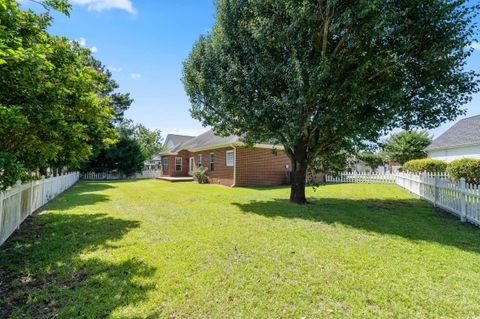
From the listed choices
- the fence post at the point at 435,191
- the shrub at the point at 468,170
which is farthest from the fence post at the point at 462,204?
the shrub at the point at 468,170

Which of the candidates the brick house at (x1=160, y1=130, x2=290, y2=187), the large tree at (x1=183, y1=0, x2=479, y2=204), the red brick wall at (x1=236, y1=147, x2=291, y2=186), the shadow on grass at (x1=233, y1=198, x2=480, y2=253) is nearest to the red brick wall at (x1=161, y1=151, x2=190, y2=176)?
the brick house at (x1=160, y1=130, x2=290, y2=187)

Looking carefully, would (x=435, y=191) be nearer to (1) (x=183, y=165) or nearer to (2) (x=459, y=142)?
(2) (x=459, y=142)

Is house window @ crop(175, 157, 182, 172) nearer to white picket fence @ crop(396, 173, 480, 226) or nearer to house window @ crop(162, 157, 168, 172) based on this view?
house window @ crop(162, 157, 168, 172)

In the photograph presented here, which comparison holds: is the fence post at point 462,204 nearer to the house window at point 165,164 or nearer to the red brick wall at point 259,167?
the red brick wall at point 259,167

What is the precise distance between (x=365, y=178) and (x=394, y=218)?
14.5 meters

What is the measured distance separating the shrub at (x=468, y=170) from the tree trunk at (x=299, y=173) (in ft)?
29.1

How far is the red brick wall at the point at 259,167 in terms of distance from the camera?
55.9ft

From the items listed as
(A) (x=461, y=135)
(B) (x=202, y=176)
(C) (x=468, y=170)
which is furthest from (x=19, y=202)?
(A) (x=461, y=135)

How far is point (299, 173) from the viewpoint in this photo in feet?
31.5

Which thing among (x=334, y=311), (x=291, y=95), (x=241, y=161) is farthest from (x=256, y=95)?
(x=241, y=161)

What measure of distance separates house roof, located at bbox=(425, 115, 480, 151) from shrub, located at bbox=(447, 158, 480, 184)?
6454 millimetres

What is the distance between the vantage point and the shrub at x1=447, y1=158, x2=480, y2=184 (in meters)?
11.9

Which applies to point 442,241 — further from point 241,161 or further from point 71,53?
point 241,161

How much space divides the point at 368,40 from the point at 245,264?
7291 millimetres
